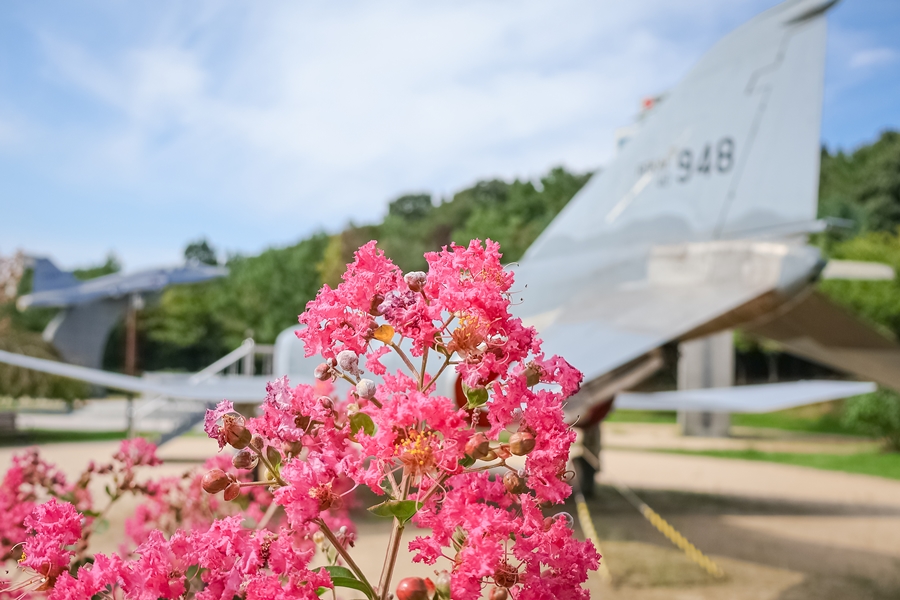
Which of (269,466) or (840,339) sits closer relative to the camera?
(269,466)

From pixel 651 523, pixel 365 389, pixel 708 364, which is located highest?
pixel 365 389

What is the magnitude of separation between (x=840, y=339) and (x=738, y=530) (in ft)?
8.77

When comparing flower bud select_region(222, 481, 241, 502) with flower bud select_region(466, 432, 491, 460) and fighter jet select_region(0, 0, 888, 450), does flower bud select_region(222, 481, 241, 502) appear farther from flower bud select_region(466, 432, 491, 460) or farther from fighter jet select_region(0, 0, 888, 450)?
fighter jet select_region(0, 0, 888, 450)

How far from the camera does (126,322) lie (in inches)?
1587

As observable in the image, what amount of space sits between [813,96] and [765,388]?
8.71 metres

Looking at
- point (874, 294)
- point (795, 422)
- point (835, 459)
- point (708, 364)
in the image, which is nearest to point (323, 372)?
point (835, 459)

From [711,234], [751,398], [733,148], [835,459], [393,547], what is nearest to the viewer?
[393,547]

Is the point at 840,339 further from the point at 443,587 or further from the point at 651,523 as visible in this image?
the point at 443,587

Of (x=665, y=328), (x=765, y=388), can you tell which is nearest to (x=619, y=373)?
(x=665, y=328)

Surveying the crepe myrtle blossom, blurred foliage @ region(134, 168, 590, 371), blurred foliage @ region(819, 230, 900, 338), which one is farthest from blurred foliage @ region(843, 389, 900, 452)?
the crepe myrtle blossom

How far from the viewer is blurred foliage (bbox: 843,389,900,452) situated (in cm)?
1744

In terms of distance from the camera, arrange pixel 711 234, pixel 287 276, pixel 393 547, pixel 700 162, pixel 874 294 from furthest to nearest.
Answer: pixel 287 276 < pixel 874 294 < pixel 700 162 < pixel 711 234 < pixel 393 547

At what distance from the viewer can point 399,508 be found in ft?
3.57

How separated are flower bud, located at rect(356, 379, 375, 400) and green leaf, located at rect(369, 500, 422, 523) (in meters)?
0.17
